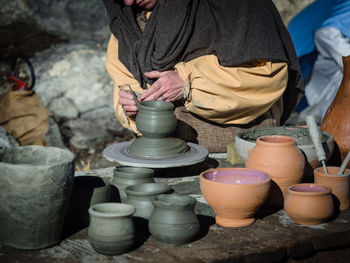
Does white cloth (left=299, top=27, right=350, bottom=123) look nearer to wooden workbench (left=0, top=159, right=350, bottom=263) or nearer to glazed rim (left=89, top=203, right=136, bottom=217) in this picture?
wooden workbench (left=0, top=159, right=350, bottom=263)

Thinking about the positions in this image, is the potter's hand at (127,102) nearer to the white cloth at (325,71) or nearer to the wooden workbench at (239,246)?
the wooden workbench at (239,246)

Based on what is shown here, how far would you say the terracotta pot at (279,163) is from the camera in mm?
2340

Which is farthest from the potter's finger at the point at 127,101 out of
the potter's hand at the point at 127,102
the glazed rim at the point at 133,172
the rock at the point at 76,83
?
the rock at the point at 76,83

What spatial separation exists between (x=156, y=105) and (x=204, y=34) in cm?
67

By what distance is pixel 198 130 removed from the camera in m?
3.45

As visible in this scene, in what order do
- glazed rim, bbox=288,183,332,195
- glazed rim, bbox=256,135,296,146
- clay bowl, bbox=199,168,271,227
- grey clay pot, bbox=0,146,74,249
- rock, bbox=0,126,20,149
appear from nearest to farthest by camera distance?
grey clay pot, bbox=0,146,74,249 → clay bowl, bbox=199,168,271,227 → glazed rim, bbox=288,183,332,195 → glazed rim, bbox=256,135,296,146 → rock, bbox=0,126,20,149

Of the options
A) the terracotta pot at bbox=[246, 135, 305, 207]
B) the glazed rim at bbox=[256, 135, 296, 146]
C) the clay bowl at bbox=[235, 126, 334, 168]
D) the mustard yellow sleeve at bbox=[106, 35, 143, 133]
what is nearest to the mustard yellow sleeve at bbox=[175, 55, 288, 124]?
Result: the clay bowl at bbox=[235, 126, 334, 168]

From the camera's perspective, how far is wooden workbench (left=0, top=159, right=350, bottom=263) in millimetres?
1933

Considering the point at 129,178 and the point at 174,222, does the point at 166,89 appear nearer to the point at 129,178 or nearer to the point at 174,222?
the point at 129,178

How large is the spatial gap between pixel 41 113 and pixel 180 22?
3.60 metres

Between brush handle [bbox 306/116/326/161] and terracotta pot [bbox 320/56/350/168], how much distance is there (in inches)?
17.7

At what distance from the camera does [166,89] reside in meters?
3.14

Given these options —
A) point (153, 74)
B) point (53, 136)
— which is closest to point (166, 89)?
point (153, 74)

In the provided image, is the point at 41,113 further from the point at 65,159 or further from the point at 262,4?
the point at 65,159
